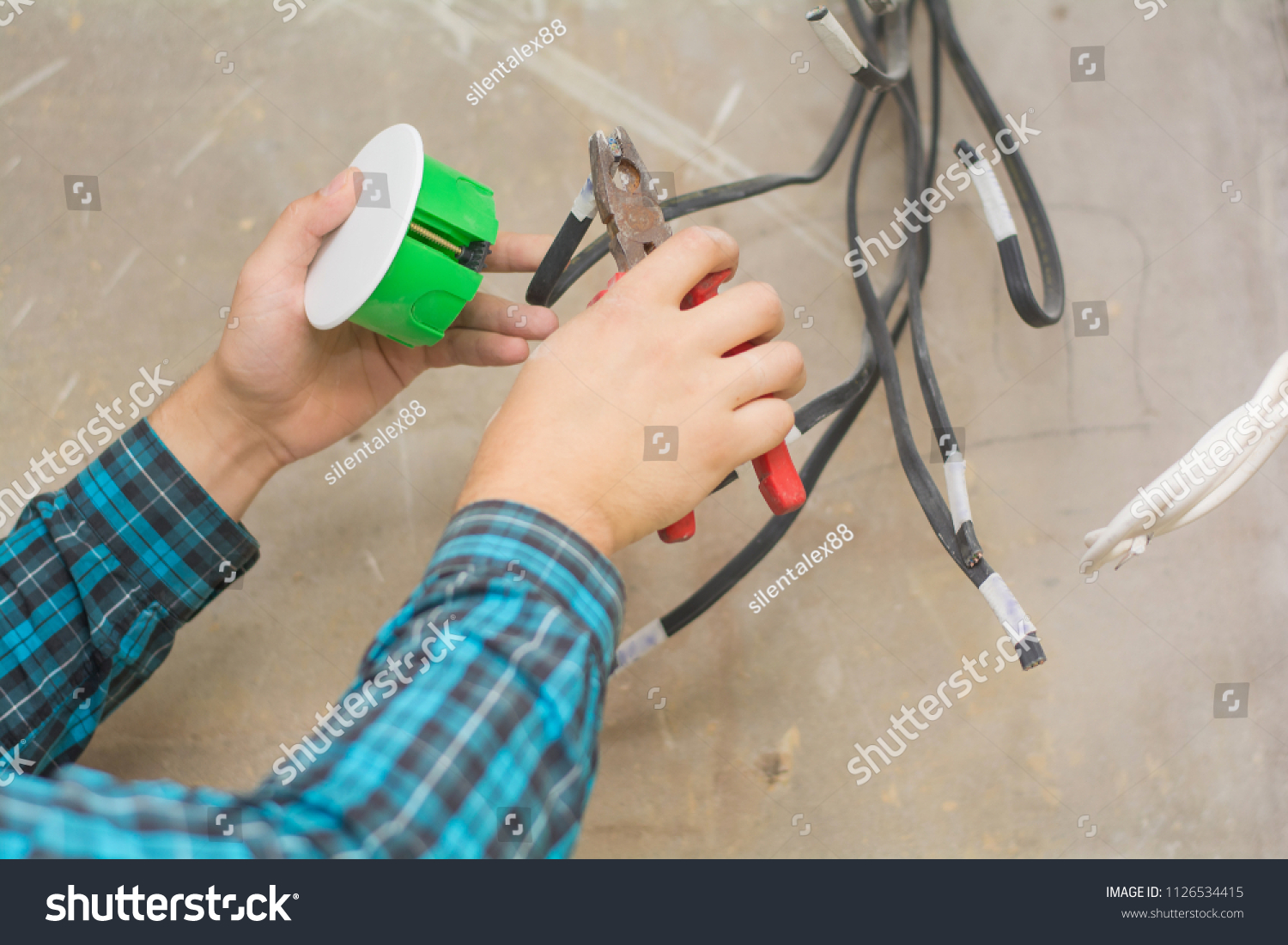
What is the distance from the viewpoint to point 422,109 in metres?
0.81

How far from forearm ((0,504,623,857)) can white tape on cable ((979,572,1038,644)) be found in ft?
1.04

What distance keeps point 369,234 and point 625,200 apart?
165 mm

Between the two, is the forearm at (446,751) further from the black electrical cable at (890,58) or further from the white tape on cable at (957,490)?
the black electrical cable at (890,58)

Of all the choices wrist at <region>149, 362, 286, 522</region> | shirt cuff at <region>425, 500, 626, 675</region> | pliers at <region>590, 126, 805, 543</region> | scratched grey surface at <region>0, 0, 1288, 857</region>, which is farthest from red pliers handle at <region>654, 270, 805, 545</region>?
wrist at <region>149, 362, 286, 522</region>

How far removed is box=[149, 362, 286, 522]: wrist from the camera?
0.61m

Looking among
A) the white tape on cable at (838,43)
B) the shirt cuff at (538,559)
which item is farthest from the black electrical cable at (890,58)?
the shirt cuff at (538,559)

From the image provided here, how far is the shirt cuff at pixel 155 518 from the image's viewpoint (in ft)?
1.95

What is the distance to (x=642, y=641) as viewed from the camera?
0.69 m

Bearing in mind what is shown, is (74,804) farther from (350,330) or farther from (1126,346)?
(1126,346)

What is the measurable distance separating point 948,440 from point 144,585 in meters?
0.62

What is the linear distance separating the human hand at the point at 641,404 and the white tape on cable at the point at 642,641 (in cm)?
24
